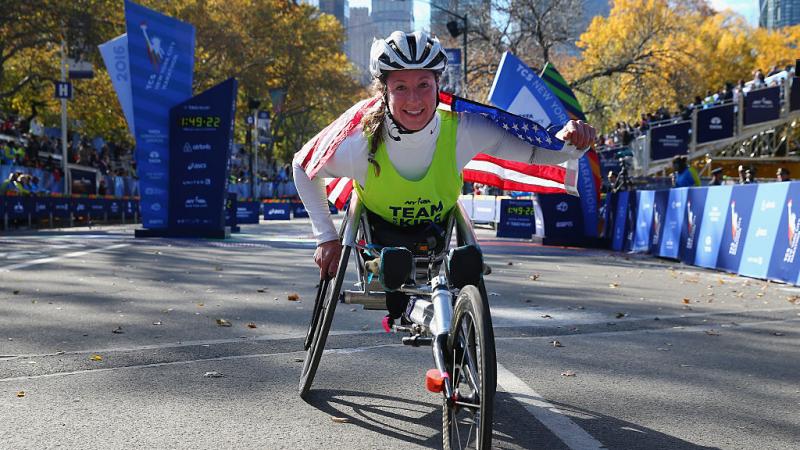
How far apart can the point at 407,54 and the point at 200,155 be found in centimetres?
1895

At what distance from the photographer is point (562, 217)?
72.2ft

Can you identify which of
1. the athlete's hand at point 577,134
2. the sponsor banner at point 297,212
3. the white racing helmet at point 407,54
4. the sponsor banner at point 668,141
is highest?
the sponsor banner at point 668,141

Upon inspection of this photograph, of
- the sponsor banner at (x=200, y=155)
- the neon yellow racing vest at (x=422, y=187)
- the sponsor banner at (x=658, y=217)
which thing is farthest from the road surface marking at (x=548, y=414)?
the sponsor banner at (x=200, y=155)

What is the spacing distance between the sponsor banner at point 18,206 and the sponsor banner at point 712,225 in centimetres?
2042

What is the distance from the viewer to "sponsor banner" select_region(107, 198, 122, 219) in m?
36.8

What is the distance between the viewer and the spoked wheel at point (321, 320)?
4.56 meters

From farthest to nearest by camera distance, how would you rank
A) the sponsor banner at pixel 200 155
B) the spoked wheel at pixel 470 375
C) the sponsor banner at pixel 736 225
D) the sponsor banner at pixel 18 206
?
the sponsor banner at pixel 18 206 < the sponsor banner at pixel 200 155 < the sponsor banner at pixel 736 225 < the spoked wheel at pixel 470 375

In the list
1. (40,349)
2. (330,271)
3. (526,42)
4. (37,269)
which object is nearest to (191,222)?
(37,269)

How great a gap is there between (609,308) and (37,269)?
8.26 metres

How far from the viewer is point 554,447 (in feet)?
13.6

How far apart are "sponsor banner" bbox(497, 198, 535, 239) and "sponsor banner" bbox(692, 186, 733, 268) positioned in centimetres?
966

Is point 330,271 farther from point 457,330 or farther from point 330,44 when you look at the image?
point 330,44

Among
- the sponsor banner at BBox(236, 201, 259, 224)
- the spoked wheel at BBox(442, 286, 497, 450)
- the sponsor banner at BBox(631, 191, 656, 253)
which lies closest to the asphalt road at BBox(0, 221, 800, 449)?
the spoked wheel at BBox(442, 286, 497, 450)

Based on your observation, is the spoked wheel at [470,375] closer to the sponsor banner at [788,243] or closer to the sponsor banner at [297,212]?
the sponsor banner at [788,243]
